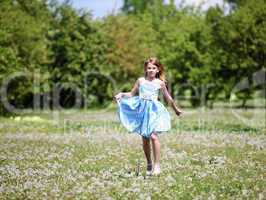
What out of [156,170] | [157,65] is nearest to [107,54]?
[157,65]

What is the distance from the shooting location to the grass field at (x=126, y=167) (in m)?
10.5

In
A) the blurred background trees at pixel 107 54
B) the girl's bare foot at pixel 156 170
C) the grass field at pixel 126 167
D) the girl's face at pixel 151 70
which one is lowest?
the grass field at pixel 126 167

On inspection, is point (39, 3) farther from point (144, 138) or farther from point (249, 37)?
point (144, 138)

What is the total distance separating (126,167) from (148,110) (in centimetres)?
153

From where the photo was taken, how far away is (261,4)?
28.5m

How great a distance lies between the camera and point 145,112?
13047 millimetres

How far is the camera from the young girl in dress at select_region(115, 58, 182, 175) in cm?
1281

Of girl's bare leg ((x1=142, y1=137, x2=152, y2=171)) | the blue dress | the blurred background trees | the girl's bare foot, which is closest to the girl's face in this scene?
the blue dress

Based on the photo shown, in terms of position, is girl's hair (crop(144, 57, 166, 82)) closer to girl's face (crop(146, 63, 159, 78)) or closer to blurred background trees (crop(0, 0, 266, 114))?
girl's face (crop(146, 63, 159, 78))

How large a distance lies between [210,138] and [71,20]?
1419 inches

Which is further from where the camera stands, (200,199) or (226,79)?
(226,79)

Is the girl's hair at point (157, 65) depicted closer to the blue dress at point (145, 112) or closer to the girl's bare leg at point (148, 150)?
the blue dress at point (145, 112)

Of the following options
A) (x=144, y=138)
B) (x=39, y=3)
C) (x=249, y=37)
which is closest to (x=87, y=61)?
(x=39, y=3)

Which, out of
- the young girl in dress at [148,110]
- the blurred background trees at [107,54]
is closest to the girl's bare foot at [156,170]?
the young girl in dress at [148,110]
